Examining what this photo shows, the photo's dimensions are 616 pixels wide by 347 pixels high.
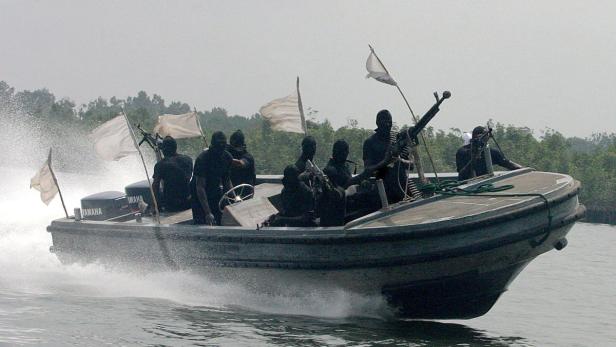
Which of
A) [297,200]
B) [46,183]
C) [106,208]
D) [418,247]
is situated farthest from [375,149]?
[46,183]

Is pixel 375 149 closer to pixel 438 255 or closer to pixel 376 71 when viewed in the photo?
pixel 438 255

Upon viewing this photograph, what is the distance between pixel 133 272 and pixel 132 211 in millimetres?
1860

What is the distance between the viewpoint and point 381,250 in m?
12.2

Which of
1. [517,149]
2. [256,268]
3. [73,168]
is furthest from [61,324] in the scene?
[517,149]

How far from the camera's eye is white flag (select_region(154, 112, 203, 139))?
1702cm

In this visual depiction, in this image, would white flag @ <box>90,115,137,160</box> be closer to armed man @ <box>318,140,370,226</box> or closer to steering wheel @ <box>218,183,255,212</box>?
steering wheel @ <box>218,183,255,212</box>

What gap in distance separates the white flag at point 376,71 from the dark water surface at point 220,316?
3.35 m

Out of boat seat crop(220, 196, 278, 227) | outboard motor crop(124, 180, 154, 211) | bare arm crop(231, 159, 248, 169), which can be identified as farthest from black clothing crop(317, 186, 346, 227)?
outboard motor crop(124, 180, 154, 211)

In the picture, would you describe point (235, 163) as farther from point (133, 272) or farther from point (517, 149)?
point (517, 149)

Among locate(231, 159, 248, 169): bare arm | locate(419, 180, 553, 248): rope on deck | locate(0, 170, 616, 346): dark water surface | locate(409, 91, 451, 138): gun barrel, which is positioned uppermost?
locate(409, 91, 451, 138): gun barrel

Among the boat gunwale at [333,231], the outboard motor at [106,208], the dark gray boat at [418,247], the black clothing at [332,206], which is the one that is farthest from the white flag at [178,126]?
the black clothing at [332,206]

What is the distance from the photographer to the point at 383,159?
42.5 ft

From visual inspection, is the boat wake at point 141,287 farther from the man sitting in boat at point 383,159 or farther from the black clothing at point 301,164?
the black clothing at point 301,164

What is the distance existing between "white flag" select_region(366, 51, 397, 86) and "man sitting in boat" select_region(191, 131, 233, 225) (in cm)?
219
